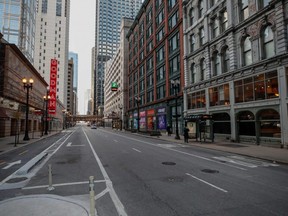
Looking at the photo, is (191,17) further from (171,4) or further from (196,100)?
(196,100)

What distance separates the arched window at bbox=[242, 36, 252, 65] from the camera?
22.1 meters

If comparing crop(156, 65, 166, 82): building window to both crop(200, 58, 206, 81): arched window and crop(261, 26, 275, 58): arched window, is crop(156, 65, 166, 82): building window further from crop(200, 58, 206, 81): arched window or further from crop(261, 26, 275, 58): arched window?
crop(261, 26, 275, 58): arched window

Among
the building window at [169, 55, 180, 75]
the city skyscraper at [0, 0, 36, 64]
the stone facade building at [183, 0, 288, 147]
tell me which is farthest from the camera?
the city skyscraper at [0, 0, 36, 64]

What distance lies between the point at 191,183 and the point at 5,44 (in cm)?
3385

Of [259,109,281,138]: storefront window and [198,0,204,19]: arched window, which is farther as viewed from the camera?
[198,0,204,19]: arched window

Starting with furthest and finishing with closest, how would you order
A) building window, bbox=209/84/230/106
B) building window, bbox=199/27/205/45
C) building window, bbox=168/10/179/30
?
1. building window, bbox=168/10/179/30
2. building window, bbox=199/27/205/45
3. building window, bbox=209/84/230/106

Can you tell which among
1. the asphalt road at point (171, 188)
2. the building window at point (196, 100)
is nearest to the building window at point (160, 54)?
the building window at point (196, 100)

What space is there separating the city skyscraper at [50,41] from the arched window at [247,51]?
325 ft

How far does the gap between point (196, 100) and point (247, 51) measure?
35.8ft

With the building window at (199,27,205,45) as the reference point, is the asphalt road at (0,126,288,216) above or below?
below

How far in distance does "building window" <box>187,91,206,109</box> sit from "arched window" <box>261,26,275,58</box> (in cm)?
1073

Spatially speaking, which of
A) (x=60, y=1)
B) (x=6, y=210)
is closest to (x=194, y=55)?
(x=6, y=210)

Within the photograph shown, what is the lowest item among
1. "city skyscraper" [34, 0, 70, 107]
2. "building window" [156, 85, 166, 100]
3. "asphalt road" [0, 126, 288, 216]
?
"asphalt road" [0, 126, 288, 216]

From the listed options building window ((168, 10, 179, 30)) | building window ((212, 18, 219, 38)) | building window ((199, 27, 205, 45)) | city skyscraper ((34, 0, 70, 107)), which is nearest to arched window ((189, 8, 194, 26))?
building window ((199, 27, 205, 45))
